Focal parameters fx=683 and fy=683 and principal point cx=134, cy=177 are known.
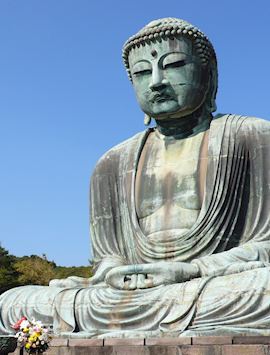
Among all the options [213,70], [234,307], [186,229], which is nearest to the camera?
[234,307]

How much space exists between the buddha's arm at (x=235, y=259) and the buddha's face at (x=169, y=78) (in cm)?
228

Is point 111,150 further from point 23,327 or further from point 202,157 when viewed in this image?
point 23,327

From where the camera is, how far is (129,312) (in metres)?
7.96

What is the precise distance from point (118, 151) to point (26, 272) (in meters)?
22.0

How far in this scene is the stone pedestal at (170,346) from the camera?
6.03 metres

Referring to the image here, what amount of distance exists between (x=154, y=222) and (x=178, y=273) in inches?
51.3

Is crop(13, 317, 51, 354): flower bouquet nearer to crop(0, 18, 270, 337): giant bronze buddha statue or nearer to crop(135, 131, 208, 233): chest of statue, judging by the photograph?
crop(0, 18, 270, 337): giant bronze buddha statue

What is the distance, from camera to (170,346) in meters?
6.28

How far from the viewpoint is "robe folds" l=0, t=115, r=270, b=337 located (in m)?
7.47

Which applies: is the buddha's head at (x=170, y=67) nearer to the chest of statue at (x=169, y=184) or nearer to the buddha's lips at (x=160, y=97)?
the buddha's lips at (x=160, y=97)

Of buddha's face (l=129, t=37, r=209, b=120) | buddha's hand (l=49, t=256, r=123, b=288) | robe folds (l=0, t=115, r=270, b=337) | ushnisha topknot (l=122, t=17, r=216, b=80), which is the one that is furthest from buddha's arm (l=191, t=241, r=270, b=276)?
ushnisha topknot (l=122, t=17, r=216, b=80)

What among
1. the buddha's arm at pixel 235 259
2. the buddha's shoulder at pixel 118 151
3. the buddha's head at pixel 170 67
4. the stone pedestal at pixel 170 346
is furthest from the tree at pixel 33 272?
the stone pedestal at pixel 170 346

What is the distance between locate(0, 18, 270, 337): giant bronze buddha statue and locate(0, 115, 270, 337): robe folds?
0.01 m

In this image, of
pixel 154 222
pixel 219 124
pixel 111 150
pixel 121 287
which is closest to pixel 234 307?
pixel 121 287
